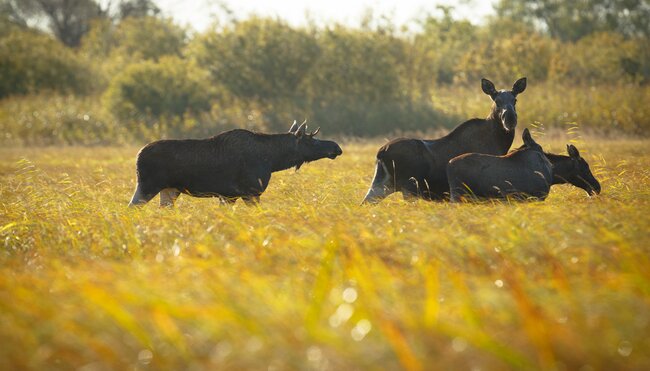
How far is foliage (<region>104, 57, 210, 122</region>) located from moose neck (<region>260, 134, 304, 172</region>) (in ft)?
76.0

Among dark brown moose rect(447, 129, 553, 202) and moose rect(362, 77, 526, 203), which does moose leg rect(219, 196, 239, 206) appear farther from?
dark brown moose rect(447, 129, 553, 202)

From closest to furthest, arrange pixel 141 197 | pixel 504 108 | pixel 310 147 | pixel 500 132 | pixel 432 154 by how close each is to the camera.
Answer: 1. pixel 141 197
2. pixel 432 154
3. pixel 504 108
4. pixel 500 132
5. pixel 310 147

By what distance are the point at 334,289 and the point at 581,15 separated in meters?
81.2

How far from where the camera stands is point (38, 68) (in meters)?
42.6

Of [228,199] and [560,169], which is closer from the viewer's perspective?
[560,169]

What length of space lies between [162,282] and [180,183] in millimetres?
5845

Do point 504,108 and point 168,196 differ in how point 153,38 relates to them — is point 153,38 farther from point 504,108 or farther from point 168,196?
point 504,108

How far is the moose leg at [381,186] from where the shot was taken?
1195 cm

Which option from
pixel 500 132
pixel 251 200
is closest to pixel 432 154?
pixel 500 132

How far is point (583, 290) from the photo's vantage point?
5621 millimetres

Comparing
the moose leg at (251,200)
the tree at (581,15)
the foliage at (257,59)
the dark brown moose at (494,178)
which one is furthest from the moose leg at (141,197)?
the tree at (581,15)

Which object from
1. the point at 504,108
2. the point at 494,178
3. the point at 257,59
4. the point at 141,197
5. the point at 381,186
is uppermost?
the point at 504,108

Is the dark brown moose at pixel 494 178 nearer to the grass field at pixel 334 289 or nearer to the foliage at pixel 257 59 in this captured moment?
the grass field at pixel 334 289

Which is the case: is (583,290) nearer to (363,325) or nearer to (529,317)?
(529,317)
